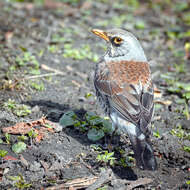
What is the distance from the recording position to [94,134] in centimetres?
567

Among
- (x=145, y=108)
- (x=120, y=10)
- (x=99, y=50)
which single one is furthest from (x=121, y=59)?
(x=120, y=10)

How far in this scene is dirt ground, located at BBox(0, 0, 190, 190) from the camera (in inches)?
190

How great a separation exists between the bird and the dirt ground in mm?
370

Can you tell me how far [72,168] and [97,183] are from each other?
17.9 inches

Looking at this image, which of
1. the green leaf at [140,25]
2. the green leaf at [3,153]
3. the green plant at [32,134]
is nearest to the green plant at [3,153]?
the green leaf at [3,153]

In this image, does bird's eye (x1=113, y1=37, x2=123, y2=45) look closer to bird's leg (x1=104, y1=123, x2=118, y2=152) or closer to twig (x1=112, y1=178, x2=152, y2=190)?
bird's leg (x1=104, y1=123, x2=118, y2=152)

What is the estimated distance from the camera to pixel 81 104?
22.1ft

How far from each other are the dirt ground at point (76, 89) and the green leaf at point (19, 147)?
5 centimetres

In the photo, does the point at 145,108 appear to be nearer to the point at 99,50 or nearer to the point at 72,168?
the point at 72,168

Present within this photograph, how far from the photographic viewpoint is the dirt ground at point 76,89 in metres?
A: 4.82

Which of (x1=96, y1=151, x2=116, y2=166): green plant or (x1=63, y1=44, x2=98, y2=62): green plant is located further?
(x1=63, y1=44, x2=98, y2=62): green plant

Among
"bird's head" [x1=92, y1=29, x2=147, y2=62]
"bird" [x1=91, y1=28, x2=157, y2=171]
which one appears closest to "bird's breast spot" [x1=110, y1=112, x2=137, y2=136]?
"bird" [x1=91, y1=28, x2=157, y2=171]

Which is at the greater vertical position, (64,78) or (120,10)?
(120,10)

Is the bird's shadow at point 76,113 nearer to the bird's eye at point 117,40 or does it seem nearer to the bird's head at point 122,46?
the bird's head at point 122,46
